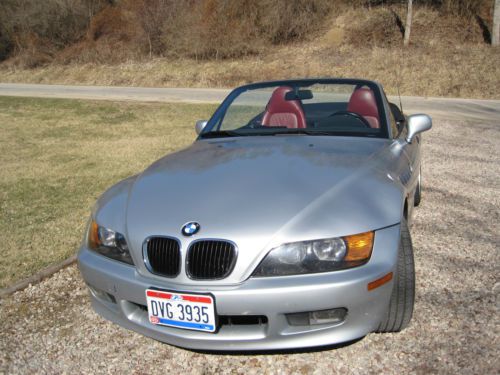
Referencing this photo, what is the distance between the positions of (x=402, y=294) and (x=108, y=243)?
154cm

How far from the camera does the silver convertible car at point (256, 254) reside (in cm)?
211

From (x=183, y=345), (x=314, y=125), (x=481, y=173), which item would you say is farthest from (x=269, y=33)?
(x=183, y=345)

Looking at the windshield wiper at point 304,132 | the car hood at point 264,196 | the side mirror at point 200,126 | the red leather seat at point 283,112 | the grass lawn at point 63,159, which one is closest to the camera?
the car hood at point 264,196

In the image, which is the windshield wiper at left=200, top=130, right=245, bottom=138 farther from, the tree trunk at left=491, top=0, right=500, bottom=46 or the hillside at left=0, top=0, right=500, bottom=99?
the tree trunk at left=491, top=0, right=500, bottom=46

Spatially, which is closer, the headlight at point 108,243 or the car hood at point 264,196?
the car hood at point 264,196

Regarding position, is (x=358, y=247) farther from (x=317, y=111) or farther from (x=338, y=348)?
(x=317, y=111)

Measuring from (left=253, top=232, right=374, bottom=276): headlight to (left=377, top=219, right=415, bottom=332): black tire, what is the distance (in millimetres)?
339

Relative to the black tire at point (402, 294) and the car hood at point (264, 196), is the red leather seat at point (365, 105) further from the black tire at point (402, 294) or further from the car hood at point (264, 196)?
the black tire at point (402, 294)

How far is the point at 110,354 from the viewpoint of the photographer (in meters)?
2.59

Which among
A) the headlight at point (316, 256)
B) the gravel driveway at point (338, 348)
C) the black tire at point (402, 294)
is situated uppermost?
the headlight at point (316, 256)

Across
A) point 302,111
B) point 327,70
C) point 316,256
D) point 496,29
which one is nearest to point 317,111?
point 302,111

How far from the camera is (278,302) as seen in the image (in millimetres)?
2070

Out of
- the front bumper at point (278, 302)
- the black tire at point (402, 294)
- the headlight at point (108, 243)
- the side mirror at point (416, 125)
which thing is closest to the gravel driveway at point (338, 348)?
the black tire at point (402, 294)

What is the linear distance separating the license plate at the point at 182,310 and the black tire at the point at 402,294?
0.91 metres
